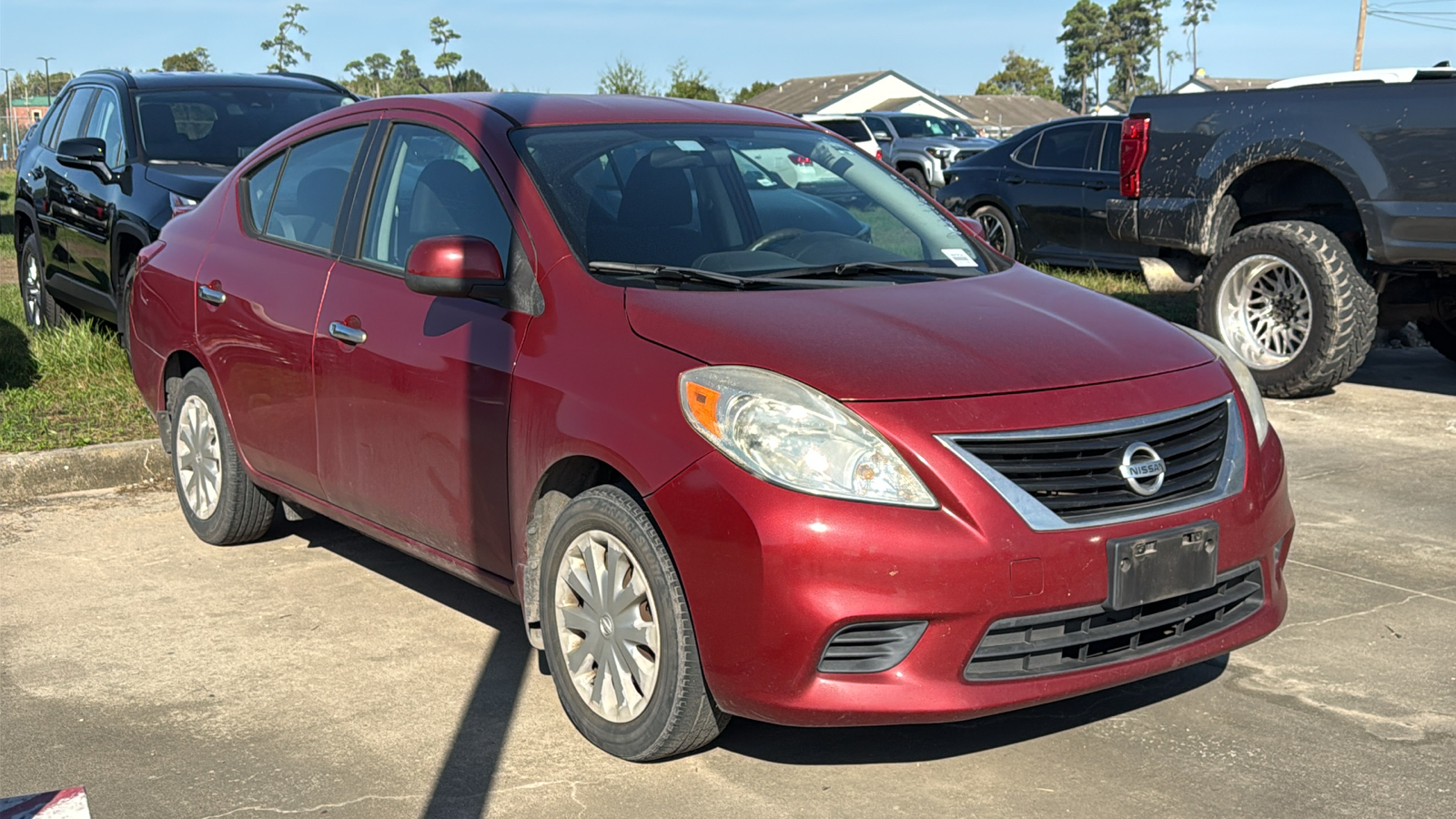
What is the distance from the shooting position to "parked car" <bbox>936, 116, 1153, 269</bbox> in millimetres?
13305

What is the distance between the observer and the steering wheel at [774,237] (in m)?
4.31

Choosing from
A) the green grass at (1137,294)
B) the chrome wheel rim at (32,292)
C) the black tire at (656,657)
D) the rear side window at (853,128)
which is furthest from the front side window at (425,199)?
the rear side window at (853,128)

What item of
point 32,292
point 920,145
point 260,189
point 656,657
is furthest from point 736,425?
point 920,145

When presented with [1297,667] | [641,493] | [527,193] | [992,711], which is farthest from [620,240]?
[1297,667]

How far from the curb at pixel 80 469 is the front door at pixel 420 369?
2.28 m

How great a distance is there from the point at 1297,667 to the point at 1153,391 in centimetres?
120

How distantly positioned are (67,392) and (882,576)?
5968 millimetres

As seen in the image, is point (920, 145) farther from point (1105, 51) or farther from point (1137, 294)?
point (1105, 51)

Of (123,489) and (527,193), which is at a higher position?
(527,193)

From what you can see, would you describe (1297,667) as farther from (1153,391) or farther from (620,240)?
(620,240)

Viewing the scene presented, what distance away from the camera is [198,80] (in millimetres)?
9383

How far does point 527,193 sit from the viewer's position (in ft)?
13.6

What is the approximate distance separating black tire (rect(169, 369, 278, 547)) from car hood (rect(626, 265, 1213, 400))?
2.29m

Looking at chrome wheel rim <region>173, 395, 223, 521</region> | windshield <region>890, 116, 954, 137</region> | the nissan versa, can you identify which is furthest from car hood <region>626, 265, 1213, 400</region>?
windshield <region>890, 116, 954, 137</region>
